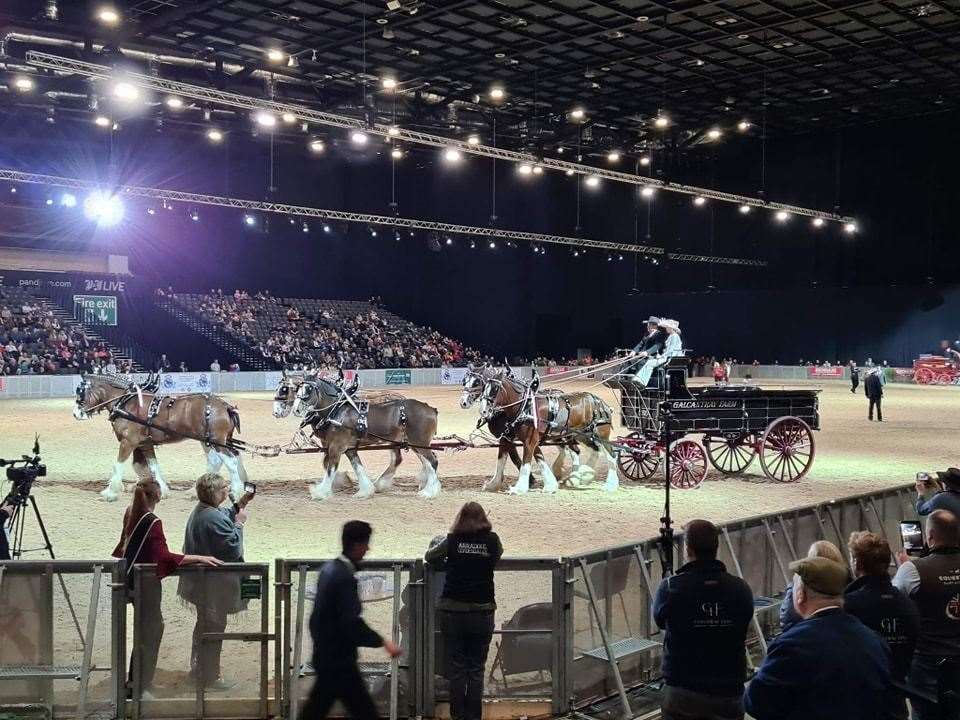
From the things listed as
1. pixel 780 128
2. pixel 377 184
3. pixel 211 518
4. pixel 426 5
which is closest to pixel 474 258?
pixel 377 184

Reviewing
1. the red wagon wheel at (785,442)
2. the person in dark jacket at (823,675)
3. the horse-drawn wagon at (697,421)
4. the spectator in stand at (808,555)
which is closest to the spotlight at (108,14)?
the horse-drawn wagon at (697,421)

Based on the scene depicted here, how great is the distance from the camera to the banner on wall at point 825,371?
42.1 m

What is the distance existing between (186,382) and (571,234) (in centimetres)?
1914

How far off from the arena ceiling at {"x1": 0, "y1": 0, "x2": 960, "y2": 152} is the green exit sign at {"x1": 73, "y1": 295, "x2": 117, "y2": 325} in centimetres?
937

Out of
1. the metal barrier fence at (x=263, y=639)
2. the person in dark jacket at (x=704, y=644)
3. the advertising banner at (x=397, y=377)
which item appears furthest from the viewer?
the advertising banner at (x=397, y=377)

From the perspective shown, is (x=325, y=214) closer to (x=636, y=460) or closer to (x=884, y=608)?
(x=636, y=460)

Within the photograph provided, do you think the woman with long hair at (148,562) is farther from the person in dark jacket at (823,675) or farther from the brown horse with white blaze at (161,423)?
the brown horse with white blaze at (161,423)

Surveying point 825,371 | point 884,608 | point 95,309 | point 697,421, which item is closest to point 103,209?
point 95,309

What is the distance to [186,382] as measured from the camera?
31.6 m

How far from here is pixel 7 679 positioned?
470 cm

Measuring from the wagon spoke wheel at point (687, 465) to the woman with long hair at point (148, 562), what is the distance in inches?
345

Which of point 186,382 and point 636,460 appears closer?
point 636,460

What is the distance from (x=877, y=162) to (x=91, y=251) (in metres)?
31.5

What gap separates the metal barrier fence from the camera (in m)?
4.74
